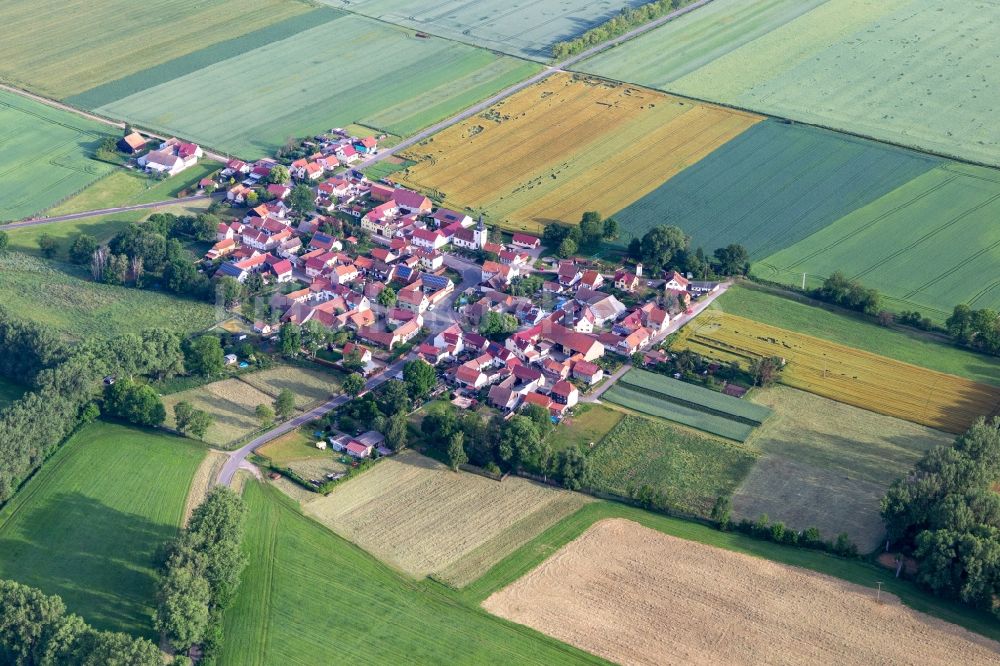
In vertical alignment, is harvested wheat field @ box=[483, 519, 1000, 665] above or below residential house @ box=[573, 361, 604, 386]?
below

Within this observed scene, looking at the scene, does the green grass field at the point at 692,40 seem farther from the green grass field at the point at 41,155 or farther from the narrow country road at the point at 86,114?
the green grass field at the point at 41,155

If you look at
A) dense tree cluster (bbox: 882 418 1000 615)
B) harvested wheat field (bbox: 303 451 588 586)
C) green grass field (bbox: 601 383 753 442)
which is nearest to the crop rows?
green grass field (bbox: 601 383 753 442)

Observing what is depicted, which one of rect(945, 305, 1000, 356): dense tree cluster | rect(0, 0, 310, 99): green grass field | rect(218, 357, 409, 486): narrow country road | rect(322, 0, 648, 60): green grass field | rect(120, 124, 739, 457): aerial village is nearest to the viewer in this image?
rect(218, 357, 409, 486): narrow country road

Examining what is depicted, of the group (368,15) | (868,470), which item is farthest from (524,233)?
(368,15)

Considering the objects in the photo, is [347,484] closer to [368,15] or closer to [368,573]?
[368,573]

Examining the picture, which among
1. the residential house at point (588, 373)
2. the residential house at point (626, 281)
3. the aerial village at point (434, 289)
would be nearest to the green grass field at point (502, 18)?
the aerial village at point (434, 289)

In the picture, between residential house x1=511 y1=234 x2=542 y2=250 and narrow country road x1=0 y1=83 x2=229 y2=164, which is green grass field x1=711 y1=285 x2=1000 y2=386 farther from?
narrow country road x1=0 y1=83 x2=229 y2=164

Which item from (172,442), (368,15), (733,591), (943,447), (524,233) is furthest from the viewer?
(368,15)
